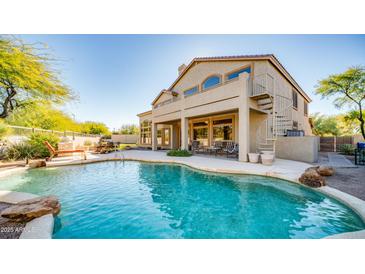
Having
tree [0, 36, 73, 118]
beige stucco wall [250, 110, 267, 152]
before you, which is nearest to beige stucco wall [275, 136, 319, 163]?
beige stucco wall [250, 110, 267, 152]

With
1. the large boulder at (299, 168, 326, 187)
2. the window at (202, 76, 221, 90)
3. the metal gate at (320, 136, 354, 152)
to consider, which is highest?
the window at (202, 76, 221, 90)

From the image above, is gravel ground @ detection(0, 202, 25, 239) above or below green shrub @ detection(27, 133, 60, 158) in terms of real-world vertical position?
below

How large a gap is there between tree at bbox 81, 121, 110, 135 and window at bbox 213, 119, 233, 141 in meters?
31.2

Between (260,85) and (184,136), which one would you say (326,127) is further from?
(184,136)

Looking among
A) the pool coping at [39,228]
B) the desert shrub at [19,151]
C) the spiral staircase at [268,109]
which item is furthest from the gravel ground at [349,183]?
the desert shrub at [19,151]

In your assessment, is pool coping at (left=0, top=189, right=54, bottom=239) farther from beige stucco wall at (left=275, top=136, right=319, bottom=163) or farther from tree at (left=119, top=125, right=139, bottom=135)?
tree at (left=119, top=125, right=139, bottom=135)

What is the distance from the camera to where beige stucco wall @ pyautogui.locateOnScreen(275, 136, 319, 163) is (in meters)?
7.80

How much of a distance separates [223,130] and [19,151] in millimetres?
14331

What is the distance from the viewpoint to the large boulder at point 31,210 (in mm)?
2543
